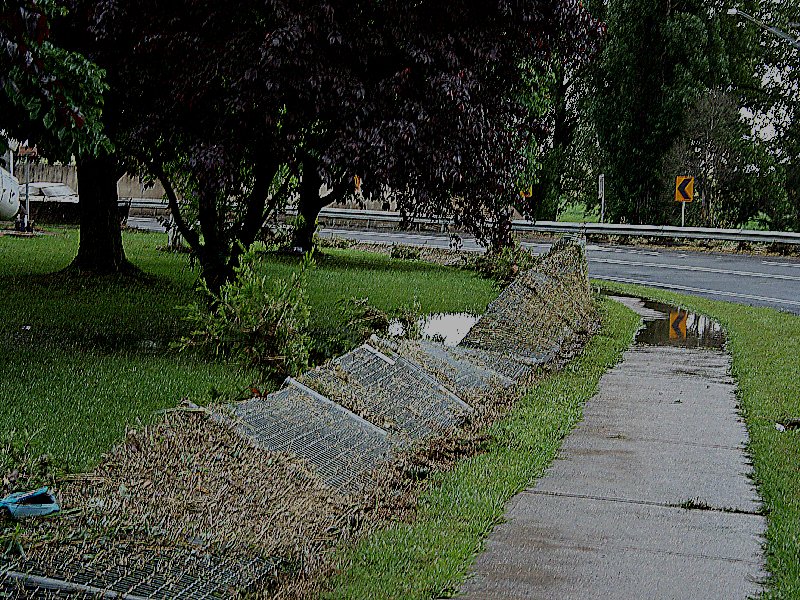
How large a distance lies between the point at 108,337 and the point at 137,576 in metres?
5.94

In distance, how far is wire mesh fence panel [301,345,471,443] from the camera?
616 centimetres

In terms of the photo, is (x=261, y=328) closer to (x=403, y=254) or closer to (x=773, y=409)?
(x=773, y=409)

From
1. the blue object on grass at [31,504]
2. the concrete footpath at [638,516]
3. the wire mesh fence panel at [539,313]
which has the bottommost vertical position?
the concrete footpath at [638,516]

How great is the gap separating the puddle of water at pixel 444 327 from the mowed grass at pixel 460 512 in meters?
1.85

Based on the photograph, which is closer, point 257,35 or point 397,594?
point 397,594

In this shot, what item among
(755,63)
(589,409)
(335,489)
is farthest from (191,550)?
(755,63)

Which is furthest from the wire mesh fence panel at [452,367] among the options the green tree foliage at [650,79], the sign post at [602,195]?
the green tree foliage at [650,79]

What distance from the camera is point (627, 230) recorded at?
28266mm

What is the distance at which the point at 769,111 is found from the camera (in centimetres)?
3553

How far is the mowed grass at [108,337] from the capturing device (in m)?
6.11

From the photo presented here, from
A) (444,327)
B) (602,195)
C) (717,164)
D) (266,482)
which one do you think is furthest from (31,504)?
(602,195)

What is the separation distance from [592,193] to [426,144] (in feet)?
101

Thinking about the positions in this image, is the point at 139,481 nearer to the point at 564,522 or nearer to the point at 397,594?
the point at 397,594

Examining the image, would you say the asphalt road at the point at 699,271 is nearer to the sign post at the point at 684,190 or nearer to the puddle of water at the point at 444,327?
the sign post at the point at 684,190
